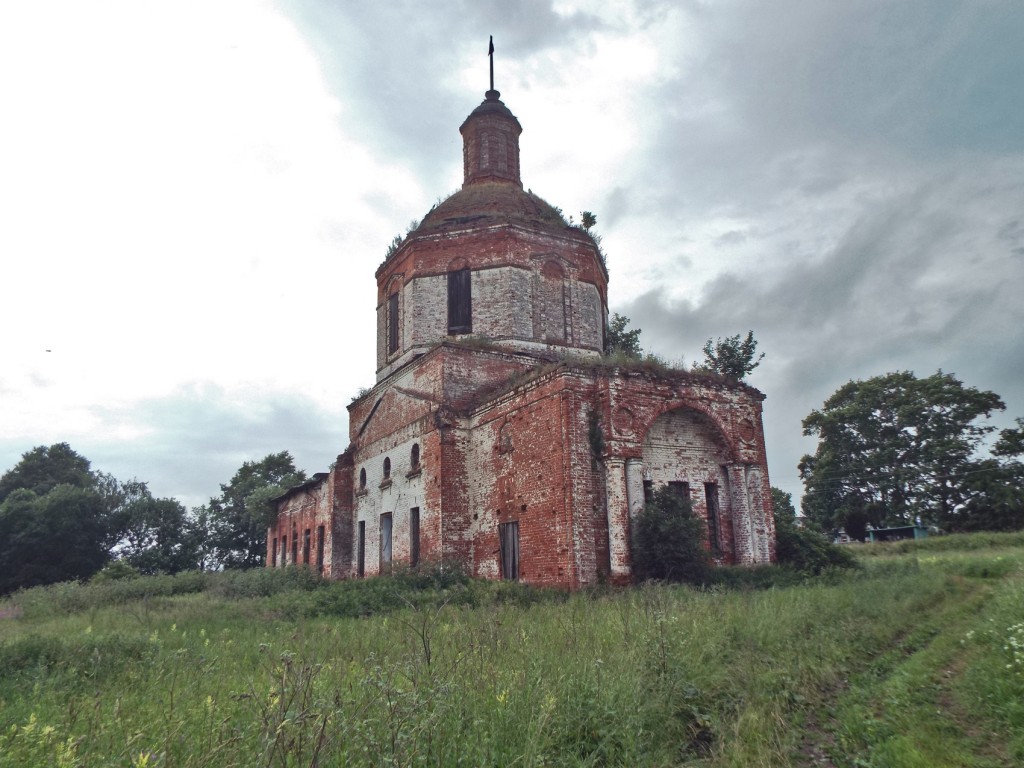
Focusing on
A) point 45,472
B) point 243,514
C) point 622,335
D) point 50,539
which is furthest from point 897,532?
point 45,472

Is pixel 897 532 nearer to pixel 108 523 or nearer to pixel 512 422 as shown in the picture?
pixel 512 422

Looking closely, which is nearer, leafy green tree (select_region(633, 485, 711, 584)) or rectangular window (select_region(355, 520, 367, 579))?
leafy green tree (select_region(633, 485, 711, 584))

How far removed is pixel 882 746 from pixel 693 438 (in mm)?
10614

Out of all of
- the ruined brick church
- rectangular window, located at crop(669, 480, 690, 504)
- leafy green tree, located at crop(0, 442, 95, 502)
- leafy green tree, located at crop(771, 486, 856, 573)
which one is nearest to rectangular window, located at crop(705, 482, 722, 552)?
the ruined brick church

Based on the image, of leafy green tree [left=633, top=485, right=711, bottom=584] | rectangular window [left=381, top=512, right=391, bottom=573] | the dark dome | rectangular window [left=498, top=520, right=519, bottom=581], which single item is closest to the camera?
leafy green tree [left=633, top=485, right=711, bottom=584]

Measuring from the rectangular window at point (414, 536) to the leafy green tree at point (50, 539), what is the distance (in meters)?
26.0

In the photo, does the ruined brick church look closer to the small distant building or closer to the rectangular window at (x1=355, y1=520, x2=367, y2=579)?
the rectangular window at (x1=355, y1=520, x2=367, y2=579)

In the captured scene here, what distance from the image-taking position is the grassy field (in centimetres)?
362

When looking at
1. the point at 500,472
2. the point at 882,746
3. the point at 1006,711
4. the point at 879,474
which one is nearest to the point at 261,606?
the point at 500,472

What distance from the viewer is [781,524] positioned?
1633 centimetres

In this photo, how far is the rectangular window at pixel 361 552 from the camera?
20734 mm

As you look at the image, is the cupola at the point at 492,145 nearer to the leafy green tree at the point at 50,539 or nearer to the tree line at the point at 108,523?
the tree line at the point at 108,523

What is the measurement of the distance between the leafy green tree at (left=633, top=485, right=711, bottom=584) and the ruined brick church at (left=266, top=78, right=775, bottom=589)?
0.33 metres

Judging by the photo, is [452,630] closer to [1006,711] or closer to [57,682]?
[57,682]
